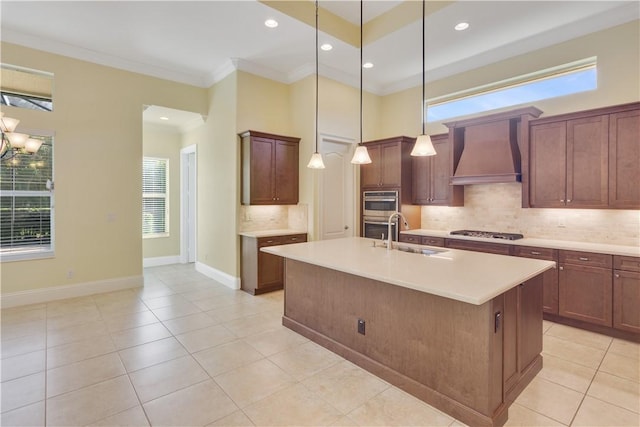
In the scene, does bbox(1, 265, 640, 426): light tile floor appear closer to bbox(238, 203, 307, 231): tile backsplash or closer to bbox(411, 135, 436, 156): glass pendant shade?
bbox(238, 203, 307, 231): tile backsplash

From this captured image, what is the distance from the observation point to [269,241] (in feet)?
16.7

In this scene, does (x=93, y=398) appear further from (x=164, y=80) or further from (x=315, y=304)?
(x=164, y=80)

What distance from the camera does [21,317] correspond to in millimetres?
4000

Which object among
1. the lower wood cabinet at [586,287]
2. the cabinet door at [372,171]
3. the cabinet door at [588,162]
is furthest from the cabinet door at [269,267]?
the cabinet door at [588,162]

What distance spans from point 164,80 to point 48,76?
1.57 meters

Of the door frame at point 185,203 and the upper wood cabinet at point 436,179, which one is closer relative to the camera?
the upper wood cabinet at point 436,179

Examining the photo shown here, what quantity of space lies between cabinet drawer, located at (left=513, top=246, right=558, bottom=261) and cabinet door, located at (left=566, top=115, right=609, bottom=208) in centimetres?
65

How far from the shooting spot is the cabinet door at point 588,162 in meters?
3.67

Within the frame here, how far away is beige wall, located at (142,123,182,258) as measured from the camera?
6953 mm

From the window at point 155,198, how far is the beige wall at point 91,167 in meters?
1.76

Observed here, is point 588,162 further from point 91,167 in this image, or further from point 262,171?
point 91,167

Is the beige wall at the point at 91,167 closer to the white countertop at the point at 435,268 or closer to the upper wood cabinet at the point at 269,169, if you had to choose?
the upper wood cabinet at the point at 269,169

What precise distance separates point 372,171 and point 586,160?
3047 millimetres

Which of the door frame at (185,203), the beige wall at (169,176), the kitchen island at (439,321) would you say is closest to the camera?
the kitchen island at (439,321)
